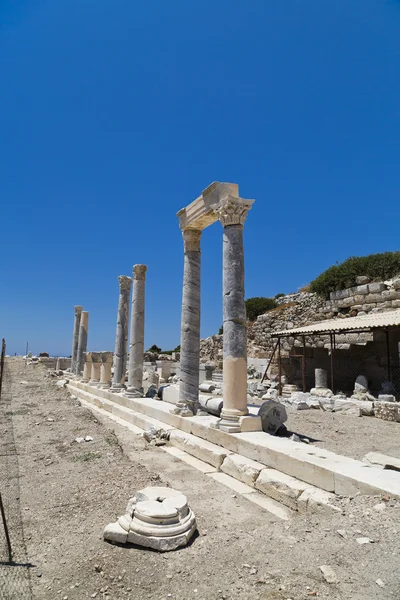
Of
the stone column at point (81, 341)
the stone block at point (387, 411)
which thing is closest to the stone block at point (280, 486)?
the stone block at point (387, 411)

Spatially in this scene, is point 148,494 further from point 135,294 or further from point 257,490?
point 135,294

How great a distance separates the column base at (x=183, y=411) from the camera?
29.3 ft

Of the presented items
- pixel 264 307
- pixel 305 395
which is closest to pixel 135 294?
pixel 305 395

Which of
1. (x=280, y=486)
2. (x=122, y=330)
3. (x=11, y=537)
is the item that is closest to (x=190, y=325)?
(x=280, y=486)

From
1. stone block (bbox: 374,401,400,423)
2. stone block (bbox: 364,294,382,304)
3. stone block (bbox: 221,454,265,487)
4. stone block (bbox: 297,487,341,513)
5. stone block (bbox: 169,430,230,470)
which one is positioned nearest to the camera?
stone block (bbox: 297,487,341,513)

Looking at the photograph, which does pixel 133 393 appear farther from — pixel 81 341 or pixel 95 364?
pixel 81 341

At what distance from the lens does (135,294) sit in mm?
14508

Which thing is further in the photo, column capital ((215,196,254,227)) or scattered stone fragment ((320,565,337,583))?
column capital ((215,196,254,227))

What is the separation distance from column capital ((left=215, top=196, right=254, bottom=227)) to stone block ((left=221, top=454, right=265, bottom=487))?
458 cm

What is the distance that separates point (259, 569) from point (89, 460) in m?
4.02

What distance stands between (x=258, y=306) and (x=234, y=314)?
88.1ft

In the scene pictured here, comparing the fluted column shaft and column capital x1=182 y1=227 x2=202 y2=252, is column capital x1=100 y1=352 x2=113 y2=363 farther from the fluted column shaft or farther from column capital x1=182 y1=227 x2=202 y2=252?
column capital x1=182 y1=227 x2=202 y2=252

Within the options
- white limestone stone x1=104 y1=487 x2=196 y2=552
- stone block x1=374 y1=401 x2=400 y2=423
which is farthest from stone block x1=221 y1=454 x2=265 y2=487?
stone block x1=374 y1=401 x2=400 y2=423

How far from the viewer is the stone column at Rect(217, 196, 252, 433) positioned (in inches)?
296
